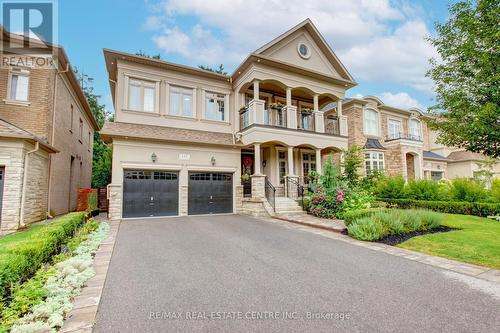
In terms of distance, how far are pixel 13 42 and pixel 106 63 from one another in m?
3.62

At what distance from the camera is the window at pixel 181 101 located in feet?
46.1

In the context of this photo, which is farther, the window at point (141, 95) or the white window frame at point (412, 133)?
the white window frame at point (412, 133)

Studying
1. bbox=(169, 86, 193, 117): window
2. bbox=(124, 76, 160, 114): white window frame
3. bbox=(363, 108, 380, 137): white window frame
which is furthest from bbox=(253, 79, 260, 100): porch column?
bbox=(363, 108, 380, 137): white window frame

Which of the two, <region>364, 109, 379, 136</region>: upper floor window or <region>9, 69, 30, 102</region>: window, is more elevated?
<region>364, 109, 379, 136</region>: upper floor window

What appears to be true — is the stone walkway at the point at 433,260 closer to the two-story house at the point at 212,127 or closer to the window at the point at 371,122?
the two-story house at the point at 212,127

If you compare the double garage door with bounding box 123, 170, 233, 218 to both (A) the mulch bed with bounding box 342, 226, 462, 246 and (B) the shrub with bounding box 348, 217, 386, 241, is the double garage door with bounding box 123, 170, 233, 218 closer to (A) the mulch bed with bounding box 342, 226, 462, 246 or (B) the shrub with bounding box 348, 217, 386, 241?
(A) the mulch bed with bounding box 342, 226, 462, 246

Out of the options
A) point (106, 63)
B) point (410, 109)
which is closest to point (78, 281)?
point (106, 63)

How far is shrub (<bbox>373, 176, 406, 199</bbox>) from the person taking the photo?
1472cm

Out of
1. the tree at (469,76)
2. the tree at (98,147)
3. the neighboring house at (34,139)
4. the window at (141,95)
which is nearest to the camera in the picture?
the neighboring house at (34,139)

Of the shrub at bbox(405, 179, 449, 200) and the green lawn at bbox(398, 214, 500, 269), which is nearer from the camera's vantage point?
the green lawn at bbox(398, 214, 500, 269)

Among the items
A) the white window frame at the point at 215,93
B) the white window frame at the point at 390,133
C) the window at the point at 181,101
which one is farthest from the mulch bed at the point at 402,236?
the white window frame at the point at 390,133

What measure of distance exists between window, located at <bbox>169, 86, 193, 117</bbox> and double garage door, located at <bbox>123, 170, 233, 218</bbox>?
3458 mm

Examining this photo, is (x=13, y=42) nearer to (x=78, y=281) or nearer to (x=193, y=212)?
(x=193, y=212)

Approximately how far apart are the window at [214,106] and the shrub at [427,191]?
11420mm
